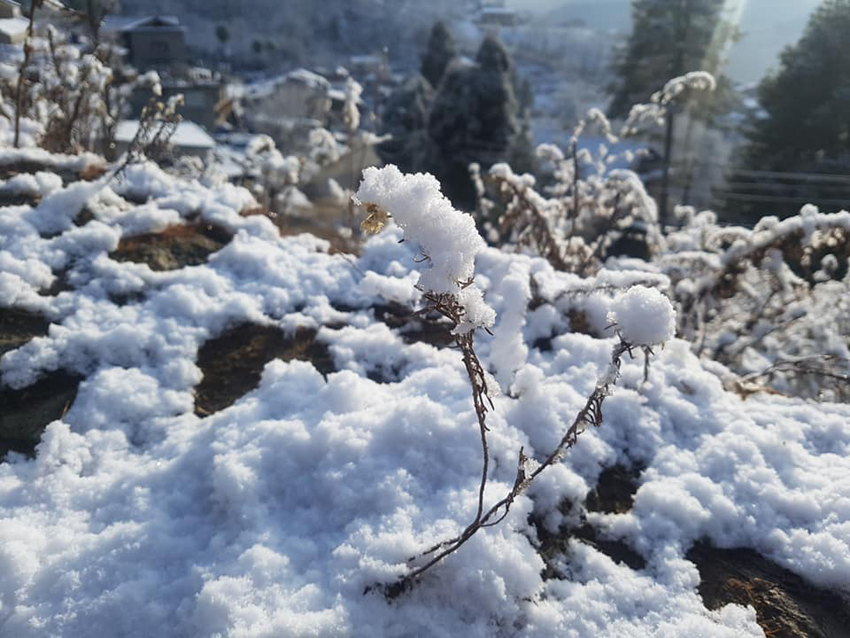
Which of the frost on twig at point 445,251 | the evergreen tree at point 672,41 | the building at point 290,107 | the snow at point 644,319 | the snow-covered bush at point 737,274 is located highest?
the frost on twig at point 445,251

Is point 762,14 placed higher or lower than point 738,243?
lower

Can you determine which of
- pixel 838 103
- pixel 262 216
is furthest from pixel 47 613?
pixel 838 103

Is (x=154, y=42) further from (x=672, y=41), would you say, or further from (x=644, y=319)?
(x=644, y=319)

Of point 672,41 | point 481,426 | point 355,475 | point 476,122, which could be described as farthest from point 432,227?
point 672,41

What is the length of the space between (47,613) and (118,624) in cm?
17

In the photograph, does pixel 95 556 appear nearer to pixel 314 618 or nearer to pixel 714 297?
pixel 314 618

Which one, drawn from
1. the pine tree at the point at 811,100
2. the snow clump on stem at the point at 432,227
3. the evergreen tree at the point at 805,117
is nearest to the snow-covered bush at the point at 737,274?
the snow clump on stem at the point at 432,227

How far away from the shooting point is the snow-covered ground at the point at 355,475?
135 cm

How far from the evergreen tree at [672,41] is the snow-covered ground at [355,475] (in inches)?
853

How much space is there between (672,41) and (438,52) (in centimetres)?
1215

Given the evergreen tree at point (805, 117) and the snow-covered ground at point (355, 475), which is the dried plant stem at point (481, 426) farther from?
the evergreen tree at point (805, 117)

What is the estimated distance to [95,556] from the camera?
4.67ft

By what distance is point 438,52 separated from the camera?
1110 inches

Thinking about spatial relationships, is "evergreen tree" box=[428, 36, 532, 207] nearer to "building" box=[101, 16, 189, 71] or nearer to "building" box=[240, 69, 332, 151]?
"building" box=[240, 69, 332, 151]
